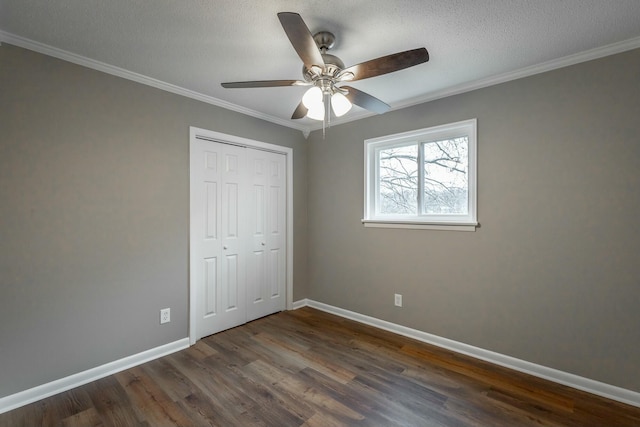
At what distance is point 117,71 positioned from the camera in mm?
2340

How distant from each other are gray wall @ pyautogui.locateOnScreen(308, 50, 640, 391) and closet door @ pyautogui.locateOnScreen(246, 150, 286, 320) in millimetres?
1375

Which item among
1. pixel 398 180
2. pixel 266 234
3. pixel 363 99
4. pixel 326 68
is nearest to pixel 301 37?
pixel 326 68

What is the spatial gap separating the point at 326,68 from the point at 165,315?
247cm

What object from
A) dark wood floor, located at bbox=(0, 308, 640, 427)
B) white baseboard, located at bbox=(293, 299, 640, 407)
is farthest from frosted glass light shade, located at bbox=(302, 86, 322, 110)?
white baseboard, located at bbox=(293, 299, 640, 407)

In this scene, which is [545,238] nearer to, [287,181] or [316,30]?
[316,30]

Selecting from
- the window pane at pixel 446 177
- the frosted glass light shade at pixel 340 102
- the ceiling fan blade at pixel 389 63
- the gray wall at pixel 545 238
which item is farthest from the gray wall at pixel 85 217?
the window pane at pixel 446 177

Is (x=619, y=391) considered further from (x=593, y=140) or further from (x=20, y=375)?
(x=20, y=375)

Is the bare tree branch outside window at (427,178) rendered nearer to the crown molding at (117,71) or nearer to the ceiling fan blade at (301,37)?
the crown molding at (117,71)

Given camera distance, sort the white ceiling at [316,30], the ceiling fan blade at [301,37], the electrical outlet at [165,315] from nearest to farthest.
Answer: the ceiling fan blade at [301,37]
the white ceiling at [316,30]
the electrical outlet at [165,315]

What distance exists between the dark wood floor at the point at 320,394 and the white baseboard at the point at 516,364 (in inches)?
2.4

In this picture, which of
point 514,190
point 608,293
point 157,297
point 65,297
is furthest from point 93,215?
point 608,293

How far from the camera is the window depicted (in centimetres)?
272

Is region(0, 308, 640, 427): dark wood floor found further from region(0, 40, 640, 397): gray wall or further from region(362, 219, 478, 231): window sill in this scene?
region(362, 219, 478, 231): window sill

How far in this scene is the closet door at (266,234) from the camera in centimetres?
343
